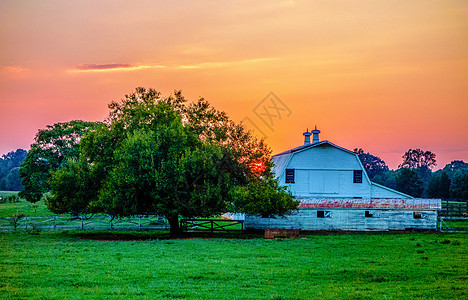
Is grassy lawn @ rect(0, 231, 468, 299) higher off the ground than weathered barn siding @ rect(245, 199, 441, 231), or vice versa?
weathered barn siding @ rect(245, 199, 441, 231)

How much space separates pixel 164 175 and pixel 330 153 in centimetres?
2235

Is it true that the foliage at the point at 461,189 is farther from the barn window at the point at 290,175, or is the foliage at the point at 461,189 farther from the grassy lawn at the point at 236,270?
the grassy lawn at the point at 236,270

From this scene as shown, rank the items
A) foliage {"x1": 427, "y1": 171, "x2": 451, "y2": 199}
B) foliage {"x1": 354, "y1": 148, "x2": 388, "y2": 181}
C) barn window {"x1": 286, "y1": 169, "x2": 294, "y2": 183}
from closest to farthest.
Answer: barn window {"x1": 286, "y1": 169, "x2": 294, "y2": 183}
foliage {"x1": 427, "y1": 171, "x2": 451, "y2": 199}
foliage {"x1": 354, "y1": 148, "x2": 388, "y2": 181}

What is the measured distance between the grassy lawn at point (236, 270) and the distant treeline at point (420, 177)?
61.6 meters

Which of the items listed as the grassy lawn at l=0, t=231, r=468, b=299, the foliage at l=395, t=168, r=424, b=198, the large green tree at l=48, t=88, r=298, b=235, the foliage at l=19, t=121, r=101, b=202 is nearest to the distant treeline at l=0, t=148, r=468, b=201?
the foliage at l=395, t=168, r=424, b=198

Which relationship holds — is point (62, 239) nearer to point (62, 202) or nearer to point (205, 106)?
point (62, 202)

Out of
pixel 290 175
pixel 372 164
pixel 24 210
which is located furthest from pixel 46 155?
pixel 372 164


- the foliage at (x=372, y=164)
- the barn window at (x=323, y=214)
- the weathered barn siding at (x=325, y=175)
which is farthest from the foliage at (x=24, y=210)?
the foliage at (x=372, y=164)

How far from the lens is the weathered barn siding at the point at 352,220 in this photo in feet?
140

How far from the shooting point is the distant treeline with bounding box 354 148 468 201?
89.8 metres

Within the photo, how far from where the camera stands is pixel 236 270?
20922 millimetres

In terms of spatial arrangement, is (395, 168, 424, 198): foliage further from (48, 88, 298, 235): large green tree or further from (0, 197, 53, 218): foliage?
(0, 197, 53, 218): foliage

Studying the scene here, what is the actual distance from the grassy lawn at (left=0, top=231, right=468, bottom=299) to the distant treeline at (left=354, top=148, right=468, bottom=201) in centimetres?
6164

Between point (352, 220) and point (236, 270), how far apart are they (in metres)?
24.4
